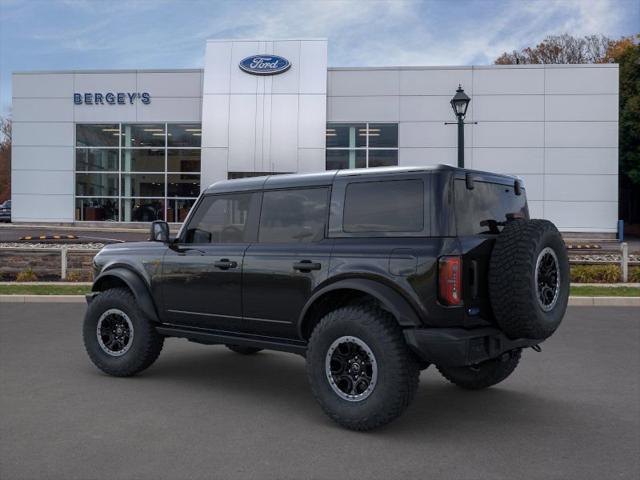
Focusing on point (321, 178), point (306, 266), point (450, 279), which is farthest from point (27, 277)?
point (450, 279)

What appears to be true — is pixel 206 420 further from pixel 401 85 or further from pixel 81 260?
pixel 401 85

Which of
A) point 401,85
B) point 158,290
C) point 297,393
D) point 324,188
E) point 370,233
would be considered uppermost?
point 401,85

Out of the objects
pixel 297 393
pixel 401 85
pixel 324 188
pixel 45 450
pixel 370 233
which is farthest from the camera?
pixel 401 85

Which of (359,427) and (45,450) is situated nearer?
(45,450)

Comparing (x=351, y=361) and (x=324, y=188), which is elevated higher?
(x=324, y=188)

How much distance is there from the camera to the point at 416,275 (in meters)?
4.55

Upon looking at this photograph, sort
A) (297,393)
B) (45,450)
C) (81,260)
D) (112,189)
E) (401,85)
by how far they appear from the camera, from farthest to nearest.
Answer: (112,189)
(401,85)
(81,260)
(297,393)
(45,450)

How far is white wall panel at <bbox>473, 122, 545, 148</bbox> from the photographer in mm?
31234

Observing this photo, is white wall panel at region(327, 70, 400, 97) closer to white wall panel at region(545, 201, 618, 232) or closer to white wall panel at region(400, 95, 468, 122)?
white wall panel at region(400, 95, 468, 122)

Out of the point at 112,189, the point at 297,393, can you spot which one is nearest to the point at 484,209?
the point at 297,393

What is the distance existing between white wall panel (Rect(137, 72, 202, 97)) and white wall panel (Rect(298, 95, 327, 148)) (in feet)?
18.8

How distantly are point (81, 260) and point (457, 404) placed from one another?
13217 millimetres

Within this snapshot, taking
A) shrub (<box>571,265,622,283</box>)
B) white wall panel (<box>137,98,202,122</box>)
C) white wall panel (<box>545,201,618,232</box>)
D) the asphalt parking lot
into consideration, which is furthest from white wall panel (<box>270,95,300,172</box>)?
the asphalt parking lot

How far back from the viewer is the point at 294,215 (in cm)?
550
